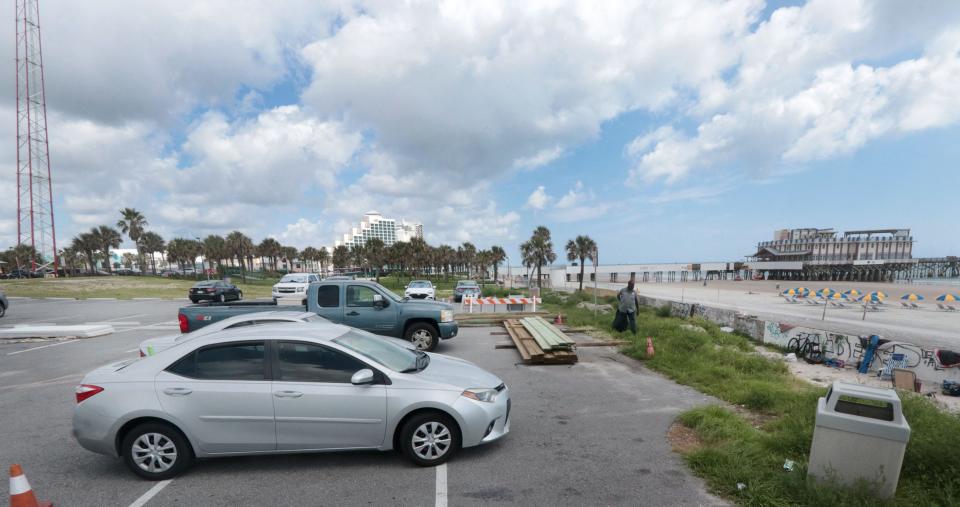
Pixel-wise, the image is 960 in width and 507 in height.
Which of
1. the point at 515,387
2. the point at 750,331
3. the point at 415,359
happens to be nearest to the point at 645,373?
the point at 515,387

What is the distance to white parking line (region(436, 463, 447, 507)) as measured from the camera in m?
3.57

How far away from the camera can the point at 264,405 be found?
3914 millimetres

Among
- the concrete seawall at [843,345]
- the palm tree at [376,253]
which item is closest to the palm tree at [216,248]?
the palm tree at [376,253]

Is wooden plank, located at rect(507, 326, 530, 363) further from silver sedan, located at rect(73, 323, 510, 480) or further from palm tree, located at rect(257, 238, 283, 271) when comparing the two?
palm tree, located at rect(257, 238, 283, 271)

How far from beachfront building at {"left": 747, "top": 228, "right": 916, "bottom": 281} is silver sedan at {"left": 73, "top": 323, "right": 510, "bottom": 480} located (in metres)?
114

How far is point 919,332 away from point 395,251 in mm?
63088

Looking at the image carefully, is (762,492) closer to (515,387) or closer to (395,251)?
(515,387)

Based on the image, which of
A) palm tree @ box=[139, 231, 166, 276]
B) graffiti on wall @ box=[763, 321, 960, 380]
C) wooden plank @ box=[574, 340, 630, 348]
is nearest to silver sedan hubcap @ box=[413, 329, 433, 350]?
wooden plank @ box=[574, 340, 630, 348]

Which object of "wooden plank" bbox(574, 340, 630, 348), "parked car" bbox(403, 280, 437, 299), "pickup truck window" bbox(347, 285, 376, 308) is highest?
"pickup truck window" bbox(347, 285, 376, 308)

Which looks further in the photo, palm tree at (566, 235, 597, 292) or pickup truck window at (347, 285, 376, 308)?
palm tree at (566, 235, 597, 292)

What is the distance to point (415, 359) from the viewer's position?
15.5 feet

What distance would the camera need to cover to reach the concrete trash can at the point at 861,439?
3197mm

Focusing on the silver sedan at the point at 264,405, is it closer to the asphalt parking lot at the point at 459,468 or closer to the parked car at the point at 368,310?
the asphalt parking lot at the point at 459,468

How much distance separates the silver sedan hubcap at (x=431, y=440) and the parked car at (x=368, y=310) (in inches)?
201
